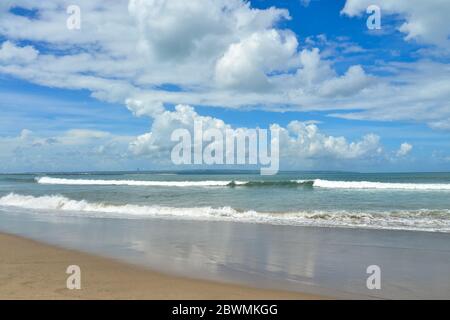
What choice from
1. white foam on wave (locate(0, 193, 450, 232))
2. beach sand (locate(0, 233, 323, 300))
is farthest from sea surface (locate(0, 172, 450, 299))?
beach sand (locate(0, 233, 323, 300))

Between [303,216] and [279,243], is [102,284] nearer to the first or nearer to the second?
[279,243]

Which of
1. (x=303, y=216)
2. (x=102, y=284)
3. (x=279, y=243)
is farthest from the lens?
(x=303, y=216)

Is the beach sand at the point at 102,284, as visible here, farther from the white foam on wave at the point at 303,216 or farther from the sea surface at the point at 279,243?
the white foam on wave at the point at 303,216

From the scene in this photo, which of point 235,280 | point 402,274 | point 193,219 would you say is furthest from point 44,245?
point 402,274

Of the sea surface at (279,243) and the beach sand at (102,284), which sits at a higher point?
the beach sand at (102,284)

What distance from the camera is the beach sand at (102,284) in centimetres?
544

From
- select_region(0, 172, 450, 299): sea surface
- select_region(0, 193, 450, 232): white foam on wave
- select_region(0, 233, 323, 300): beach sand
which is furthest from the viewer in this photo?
select_region(0, 193, 450, 232): white foam on wave

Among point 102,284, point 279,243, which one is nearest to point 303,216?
point 279,243

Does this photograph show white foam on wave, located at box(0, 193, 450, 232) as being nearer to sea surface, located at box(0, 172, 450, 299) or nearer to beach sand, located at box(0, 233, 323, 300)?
sea surface, located at box(0, 172, 450, 299)

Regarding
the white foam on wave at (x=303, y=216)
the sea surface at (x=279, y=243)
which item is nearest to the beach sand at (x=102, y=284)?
the sea surface at (x=279, y=243)

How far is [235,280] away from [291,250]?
2.81m

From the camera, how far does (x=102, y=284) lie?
5984 mm

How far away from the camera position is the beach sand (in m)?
5.44

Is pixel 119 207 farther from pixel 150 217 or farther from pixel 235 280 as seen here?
pixel 235 280
